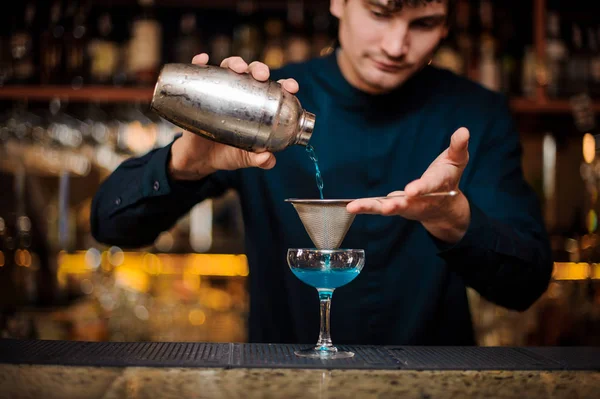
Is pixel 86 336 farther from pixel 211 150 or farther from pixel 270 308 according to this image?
pixel 211 150

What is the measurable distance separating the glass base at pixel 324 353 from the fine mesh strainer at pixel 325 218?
0.73 feet

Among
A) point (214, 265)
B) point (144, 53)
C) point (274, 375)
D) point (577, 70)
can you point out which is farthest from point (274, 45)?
point (274, 375)

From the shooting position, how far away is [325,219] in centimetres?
142

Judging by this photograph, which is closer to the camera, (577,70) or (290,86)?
(290,86)

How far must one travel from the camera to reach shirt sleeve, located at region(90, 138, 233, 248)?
1697 millimetres

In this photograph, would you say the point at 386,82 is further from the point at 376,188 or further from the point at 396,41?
the point at 376,188

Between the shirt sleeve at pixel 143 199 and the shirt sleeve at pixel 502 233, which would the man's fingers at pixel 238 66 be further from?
the shirt sleeve at pixel 502 233

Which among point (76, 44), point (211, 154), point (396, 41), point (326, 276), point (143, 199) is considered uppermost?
point (76, 44)

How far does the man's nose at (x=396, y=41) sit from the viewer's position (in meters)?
1.69

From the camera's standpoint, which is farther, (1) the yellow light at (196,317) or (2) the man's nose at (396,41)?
(1) the yellow light at (196,317)

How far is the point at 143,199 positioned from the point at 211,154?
0.27 m

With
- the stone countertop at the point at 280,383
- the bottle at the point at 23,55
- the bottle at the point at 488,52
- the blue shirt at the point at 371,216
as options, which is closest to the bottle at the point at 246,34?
the bottle at the point at 23,55

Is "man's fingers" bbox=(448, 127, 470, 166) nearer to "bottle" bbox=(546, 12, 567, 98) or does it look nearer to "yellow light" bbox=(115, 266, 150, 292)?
"bottle" bbox=(546, 12, 567, 98)

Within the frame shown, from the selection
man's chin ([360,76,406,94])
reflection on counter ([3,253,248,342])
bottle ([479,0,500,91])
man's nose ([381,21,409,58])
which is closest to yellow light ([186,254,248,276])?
reflection on counter ([3,253,248,342])
